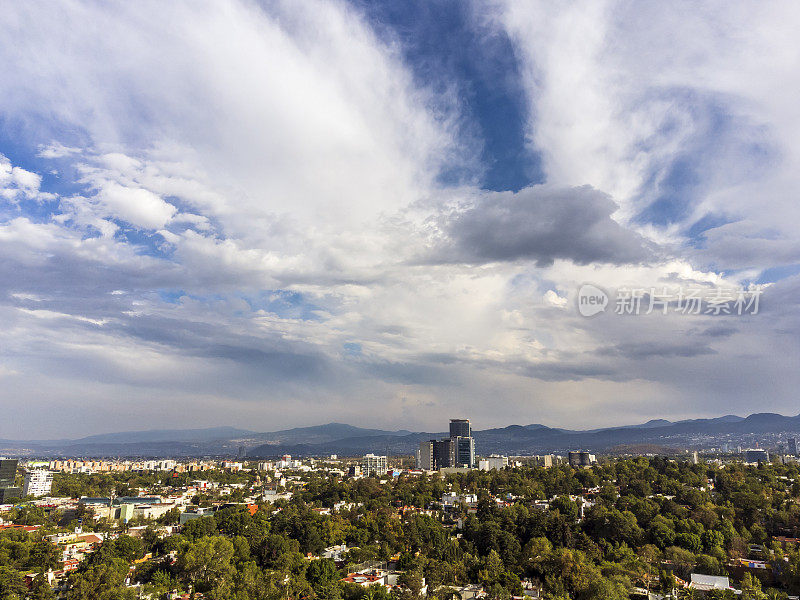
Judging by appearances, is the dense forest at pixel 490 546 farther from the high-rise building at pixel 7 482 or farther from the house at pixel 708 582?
the high-rise building at pixel 7 482

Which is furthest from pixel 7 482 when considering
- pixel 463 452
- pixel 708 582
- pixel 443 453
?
pixel 463 452

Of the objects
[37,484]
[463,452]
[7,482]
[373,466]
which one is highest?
[7,482]

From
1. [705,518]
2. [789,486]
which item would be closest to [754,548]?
[705,518]

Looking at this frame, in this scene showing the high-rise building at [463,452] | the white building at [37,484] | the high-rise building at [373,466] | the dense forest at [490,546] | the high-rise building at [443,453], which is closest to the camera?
the dense forest at [490,546]

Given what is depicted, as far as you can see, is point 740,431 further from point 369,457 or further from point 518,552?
point 518,552

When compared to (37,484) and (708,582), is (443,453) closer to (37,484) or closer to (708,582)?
(37,484)

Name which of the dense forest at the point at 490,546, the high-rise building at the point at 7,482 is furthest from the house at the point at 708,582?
the high-rise building at the point at 7,482
